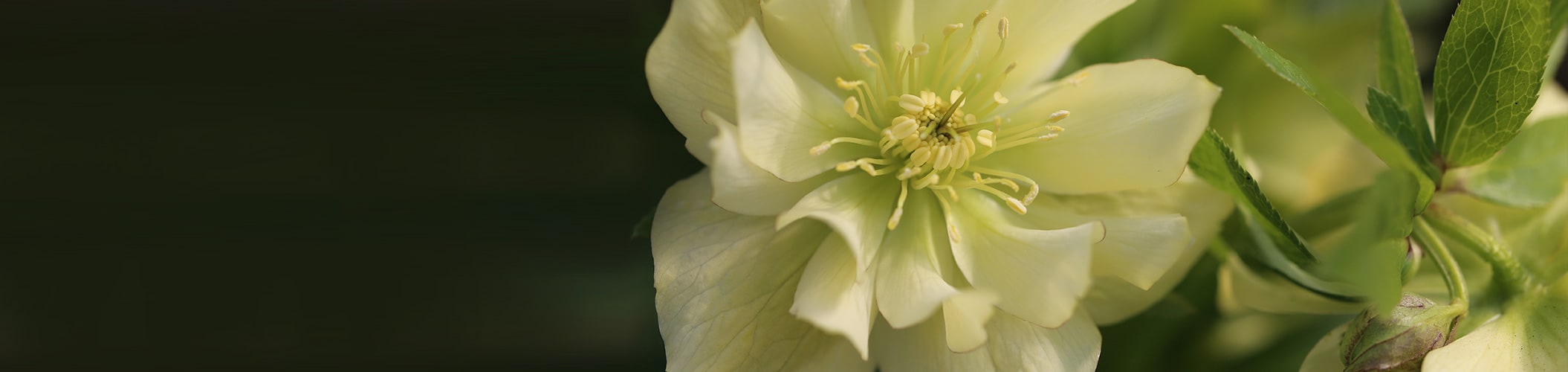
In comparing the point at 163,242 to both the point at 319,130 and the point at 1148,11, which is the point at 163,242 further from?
the point at 1148,11

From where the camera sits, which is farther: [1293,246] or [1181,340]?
[1181,340]

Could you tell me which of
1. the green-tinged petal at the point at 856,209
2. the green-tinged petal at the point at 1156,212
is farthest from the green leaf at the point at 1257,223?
the green-tinged petal at the point at 856,209

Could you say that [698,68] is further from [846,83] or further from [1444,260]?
[1444,260]

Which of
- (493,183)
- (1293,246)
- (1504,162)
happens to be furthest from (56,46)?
(1504,162)

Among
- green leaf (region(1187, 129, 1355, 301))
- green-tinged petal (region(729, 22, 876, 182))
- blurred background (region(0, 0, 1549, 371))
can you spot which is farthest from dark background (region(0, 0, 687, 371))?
green leaf (region(1187, 129, 1355, 301))

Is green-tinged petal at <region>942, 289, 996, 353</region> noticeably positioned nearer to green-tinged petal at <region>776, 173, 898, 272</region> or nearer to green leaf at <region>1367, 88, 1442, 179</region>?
green-tinged petal at <region>776, 173, 898, 272</region>

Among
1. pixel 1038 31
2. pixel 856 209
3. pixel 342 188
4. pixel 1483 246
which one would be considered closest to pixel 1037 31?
pixel 1038 31

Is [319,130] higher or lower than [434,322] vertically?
higher

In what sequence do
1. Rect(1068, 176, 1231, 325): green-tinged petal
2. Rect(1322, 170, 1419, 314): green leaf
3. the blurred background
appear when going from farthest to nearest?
1. the blurred background
2. Rect(1068, 176, 1231, 325): green-tinged petal
3. Rect(1322, 170, 1419, 314): green leaf

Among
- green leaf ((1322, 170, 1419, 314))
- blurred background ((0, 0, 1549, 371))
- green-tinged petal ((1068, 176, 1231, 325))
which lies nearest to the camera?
green leaf ((1322, 170, 1419, 314))
